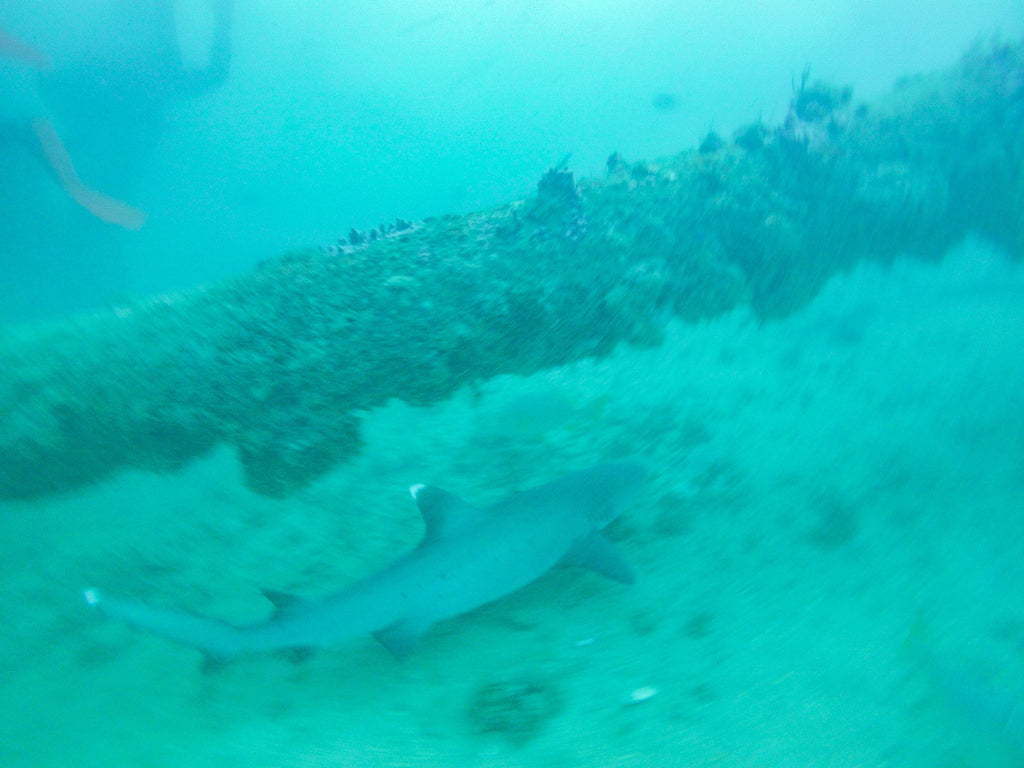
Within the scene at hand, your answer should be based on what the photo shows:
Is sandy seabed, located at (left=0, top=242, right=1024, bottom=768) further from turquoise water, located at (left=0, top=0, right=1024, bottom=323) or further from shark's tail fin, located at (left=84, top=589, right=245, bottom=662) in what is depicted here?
turquoise water, located at (left=0, top=0, right=1024, bottom=323)

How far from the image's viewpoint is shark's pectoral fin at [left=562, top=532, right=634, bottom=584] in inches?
74.5

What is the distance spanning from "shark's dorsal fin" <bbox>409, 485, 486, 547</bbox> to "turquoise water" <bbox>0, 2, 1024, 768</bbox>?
0.41 m

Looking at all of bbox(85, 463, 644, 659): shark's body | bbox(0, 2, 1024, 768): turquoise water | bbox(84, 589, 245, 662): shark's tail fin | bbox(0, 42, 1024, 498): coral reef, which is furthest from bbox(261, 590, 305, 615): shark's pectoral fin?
bbox(0, 42, 1024, 498): coral reef

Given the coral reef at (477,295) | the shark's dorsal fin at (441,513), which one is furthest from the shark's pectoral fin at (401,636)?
the coral reef at (477,295)

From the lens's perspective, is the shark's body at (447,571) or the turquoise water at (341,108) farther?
the turquoise water at (341,108)

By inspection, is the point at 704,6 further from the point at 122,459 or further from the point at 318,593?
the point at 122,459

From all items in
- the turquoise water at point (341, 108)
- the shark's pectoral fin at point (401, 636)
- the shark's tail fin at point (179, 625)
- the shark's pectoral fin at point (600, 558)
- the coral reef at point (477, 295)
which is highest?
the turquoise water at point (341, 108)

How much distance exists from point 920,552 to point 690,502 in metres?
0.83

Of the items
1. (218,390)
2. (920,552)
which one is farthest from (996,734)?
(218,390)

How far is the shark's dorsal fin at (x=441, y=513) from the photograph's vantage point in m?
1.82

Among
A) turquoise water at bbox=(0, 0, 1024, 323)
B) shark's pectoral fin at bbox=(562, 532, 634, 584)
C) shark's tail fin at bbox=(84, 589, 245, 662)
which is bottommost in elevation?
shark's pectoral fin at bbox=(562, 532, 634, 584)

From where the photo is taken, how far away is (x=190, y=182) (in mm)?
2301

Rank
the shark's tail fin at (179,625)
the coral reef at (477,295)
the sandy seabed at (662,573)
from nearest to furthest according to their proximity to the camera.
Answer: the sandy seabed at (662,573) → the shark's tail fin at (179,625) → the coral reef at (477,295)

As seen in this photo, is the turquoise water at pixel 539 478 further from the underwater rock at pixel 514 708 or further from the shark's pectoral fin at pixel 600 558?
the shark's pectoral fin at pixel 600 558
